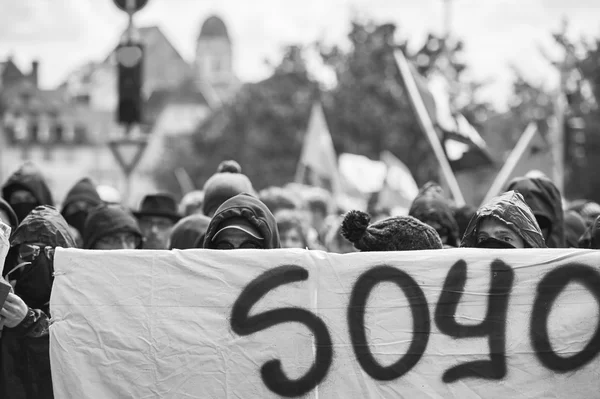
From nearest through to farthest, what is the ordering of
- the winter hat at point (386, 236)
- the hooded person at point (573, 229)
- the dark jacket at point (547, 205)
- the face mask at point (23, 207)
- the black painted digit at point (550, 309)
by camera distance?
the black painted digit at point (550, 309), the winter hat at point (386, 236), the dark jacket at point (547, 205), the hooded person at point (573, 229), the face mask at point (23, 207)

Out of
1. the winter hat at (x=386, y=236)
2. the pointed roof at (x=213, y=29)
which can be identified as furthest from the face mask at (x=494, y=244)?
the pointed roof at (x=213, y=29)

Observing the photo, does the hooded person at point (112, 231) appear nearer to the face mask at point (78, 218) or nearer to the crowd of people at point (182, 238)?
the crowd of people at point (182, 238)

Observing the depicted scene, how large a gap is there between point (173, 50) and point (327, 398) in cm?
9141

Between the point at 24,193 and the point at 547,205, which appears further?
the point at 24,193

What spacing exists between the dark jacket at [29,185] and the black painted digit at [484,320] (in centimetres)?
396

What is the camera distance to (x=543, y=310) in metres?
3.79

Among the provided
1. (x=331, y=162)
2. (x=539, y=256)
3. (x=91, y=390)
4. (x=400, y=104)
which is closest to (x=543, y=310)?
(x=539, y=256)

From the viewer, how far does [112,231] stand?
5.43 metres

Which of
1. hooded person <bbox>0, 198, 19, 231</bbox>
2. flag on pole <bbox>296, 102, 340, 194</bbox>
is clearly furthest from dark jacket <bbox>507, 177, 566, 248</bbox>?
flag on pole <bbox>296, 102, 340, 194</bbox>

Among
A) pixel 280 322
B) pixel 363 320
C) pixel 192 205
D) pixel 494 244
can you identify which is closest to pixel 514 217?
pixel 494 244

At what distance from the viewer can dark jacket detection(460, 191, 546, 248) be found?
415 cm

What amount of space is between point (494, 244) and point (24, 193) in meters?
3.97

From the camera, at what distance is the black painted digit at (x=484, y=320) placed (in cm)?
375

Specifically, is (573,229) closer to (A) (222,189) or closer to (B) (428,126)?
(A) (222,189)
